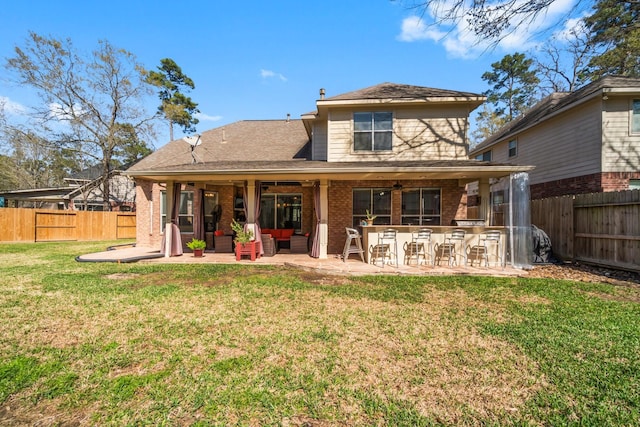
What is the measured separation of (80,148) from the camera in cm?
2006

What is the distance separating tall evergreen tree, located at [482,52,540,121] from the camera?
30.1 meters

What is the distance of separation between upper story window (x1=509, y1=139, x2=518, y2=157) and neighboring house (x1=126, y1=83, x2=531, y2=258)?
23.6ft

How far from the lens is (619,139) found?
10055mm

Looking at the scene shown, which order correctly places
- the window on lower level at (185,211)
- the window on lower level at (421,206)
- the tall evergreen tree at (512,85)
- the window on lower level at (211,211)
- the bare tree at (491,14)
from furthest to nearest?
the tall evergreen tree at (512,85) < the window on lower level at (185,211) < the window on lower level at (211,211) < the window on lower level at (421,206) < the bare tree at (491,14)

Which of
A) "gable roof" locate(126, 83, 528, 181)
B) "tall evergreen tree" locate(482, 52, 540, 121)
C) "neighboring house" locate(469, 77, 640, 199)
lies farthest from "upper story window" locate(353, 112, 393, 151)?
"tall evergreen tree" locate(482, 52, 540, 121)

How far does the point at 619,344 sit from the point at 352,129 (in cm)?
867

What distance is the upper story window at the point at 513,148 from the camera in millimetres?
15055

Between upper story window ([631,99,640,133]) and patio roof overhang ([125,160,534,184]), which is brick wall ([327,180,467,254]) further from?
upper story window ([631,99,640,133])

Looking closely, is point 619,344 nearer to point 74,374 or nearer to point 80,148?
point 74,374

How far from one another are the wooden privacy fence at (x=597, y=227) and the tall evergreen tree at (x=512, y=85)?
2766cm

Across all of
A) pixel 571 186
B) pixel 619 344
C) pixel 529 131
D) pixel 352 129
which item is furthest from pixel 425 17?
pixel 529 131

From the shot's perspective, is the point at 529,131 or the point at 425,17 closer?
the point at 425,17

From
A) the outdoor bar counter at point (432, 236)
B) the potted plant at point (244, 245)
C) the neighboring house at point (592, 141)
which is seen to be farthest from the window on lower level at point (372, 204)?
the neighboring house at point (592, 141)

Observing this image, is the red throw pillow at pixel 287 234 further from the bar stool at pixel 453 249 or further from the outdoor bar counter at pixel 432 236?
the bar stool at pixel 453 249
